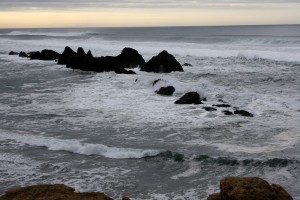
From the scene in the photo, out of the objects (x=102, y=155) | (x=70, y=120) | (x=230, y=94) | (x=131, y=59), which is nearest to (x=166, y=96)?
(x=230, y=94)

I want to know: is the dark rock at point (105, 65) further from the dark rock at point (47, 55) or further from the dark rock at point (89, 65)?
the dark rock at point (47, 55)

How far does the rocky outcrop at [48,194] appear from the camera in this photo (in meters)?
4.50

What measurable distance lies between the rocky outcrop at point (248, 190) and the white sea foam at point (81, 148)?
3.47 m

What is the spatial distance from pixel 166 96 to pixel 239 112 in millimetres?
4002

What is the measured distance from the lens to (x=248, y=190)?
14.5ft

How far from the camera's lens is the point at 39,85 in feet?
59.0

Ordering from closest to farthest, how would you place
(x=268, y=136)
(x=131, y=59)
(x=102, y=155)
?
(x=102, y=155) < (x=268, y=136) < (x=131, y=59)

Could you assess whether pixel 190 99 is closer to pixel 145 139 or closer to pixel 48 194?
pixel 145 139

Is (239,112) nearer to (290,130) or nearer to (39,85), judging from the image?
(290,130)

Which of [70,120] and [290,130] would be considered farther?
[70,120]

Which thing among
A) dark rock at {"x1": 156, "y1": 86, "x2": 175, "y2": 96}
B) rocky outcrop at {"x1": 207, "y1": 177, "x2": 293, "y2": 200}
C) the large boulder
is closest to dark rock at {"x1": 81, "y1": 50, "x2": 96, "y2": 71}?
the large boulder

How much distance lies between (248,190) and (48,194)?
7.76ft

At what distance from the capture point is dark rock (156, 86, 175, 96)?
1549 centimetres

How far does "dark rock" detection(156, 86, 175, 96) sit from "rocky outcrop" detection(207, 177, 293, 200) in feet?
35.6
